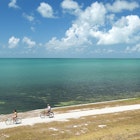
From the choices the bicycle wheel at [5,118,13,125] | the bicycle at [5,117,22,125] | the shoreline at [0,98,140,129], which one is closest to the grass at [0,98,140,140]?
the shoreline at [0,98,140,129]

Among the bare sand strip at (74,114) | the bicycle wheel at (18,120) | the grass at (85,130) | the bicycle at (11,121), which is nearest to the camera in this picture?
the grass at (85,130)

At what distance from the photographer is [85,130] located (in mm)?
34906

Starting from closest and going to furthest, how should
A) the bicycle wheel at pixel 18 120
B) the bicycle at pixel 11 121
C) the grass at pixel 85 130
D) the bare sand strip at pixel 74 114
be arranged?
1. the grass at pixel 85 130
2. the bicycle at pixel 11 121
3. the bare sand strip at pixel 74 114
4. the bicycle wheel at pixel 18 120

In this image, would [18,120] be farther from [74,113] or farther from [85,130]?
[85,130]

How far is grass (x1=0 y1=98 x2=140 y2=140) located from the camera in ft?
106

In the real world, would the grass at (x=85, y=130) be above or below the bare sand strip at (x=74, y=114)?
below

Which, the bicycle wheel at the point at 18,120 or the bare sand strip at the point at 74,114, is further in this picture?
the bicycle wheel at the point at 18,120

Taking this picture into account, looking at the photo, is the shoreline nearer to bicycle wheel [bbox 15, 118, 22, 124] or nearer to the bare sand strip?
the bare sand strip

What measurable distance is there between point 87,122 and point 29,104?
29.1m

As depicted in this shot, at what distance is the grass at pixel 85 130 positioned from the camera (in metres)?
32.3

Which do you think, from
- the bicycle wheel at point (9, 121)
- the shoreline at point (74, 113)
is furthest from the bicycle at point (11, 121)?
the shoreline at point (74, 113)

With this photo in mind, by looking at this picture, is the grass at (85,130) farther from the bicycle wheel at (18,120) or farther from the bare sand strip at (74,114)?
the bicycle wheel at (18,120)

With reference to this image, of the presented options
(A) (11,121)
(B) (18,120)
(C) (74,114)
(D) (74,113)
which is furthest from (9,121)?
(D) (74,113)

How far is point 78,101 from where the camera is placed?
227 feet
